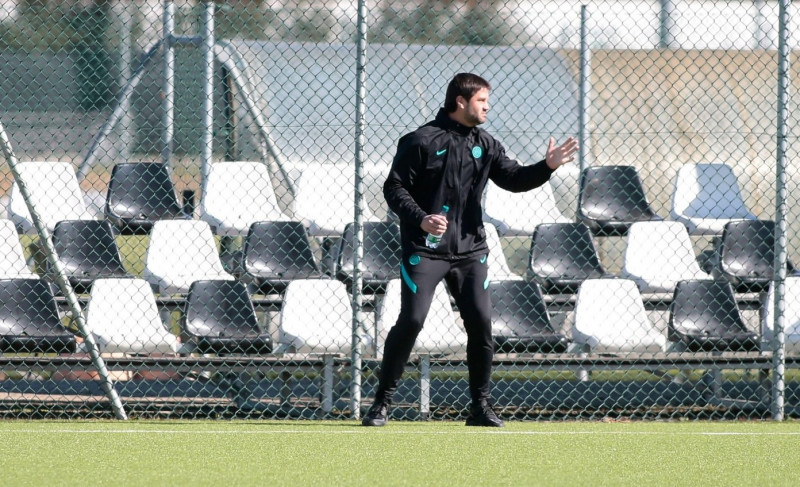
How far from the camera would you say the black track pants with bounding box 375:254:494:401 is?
6086 mm

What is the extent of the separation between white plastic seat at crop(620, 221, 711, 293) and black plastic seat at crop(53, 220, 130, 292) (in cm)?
363

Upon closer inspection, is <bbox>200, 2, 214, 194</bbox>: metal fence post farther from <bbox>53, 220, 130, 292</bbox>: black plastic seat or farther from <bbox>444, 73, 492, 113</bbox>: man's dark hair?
<bbox>444, 73, 492, 113</bbox>: man's dark hair

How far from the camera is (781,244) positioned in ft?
23.8

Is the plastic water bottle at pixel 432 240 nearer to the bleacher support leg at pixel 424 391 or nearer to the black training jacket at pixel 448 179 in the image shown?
the black training jacket at pixel 448 179

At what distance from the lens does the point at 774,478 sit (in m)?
4.88

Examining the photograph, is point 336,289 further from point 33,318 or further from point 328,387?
point 33,318

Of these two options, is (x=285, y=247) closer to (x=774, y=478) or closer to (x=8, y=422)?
(x=8, y=422)

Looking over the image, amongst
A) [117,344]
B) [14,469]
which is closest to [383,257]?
[117,344]

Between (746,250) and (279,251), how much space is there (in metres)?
3.42

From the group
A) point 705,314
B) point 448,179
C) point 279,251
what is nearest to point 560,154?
point 448,179

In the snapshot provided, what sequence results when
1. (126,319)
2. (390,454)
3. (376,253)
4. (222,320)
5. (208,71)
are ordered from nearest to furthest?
(390,454)
(126,319)
(222,320)
(376,253)
(208,71)

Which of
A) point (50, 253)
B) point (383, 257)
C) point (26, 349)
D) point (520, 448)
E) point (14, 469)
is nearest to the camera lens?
point (14, 469)

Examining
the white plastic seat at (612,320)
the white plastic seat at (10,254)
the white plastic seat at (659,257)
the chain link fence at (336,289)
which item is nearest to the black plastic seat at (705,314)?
the chain link fence at (336,289)

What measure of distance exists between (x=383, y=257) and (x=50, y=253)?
251 cm
